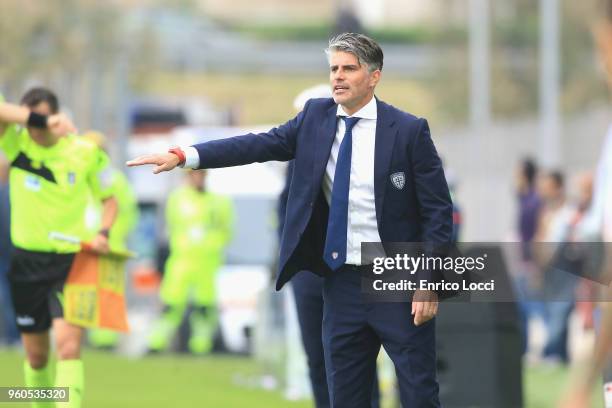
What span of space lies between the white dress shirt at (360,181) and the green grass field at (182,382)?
4184mm

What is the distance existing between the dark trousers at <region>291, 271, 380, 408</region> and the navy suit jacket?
1813 mm

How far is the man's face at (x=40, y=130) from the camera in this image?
32.6ft

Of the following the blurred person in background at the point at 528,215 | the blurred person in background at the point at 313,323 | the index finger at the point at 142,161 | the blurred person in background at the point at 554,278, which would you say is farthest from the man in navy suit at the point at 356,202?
the blurred person in background at the point at 528,215

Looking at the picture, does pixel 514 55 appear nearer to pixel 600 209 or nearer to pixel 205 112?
pixel 205 112

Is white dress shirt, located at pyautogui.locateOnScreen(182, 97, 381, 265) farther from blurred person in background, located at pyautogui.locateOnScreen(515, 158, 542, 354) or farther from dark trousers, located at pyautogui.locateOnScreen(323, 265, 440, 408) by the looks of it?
blurred person in background, located at pyautogui.locateOnScreen(515, 158, 542, 354)

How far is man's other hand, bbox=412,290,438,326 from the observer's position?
7.60m

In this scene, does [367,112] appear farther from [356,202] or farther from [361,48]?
[356,202]

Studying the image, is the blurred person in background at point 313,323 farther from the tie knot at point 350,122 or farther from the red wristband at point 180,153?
the red wristband at point 180,153

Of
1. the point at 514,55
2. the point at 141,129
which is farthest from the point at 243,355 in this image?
the point at 514,55

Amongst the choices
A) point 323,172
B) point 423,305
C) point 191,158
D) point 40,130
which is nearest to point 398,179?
point 323,172

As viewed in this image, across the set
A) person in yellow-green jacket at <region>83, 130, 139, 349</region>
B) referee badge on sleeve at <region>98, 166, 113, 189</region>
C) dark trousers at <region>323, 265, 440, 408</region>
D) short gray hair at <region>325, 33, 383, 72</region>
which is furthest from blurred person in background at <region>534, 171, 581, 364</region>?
short gray hair at <region>325, 33, 383, 72</region>

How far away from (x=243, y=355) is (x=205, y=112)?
17.2 m

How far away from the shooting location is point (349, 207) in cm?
772

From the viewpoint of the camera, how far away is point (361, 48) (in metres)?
7.61
